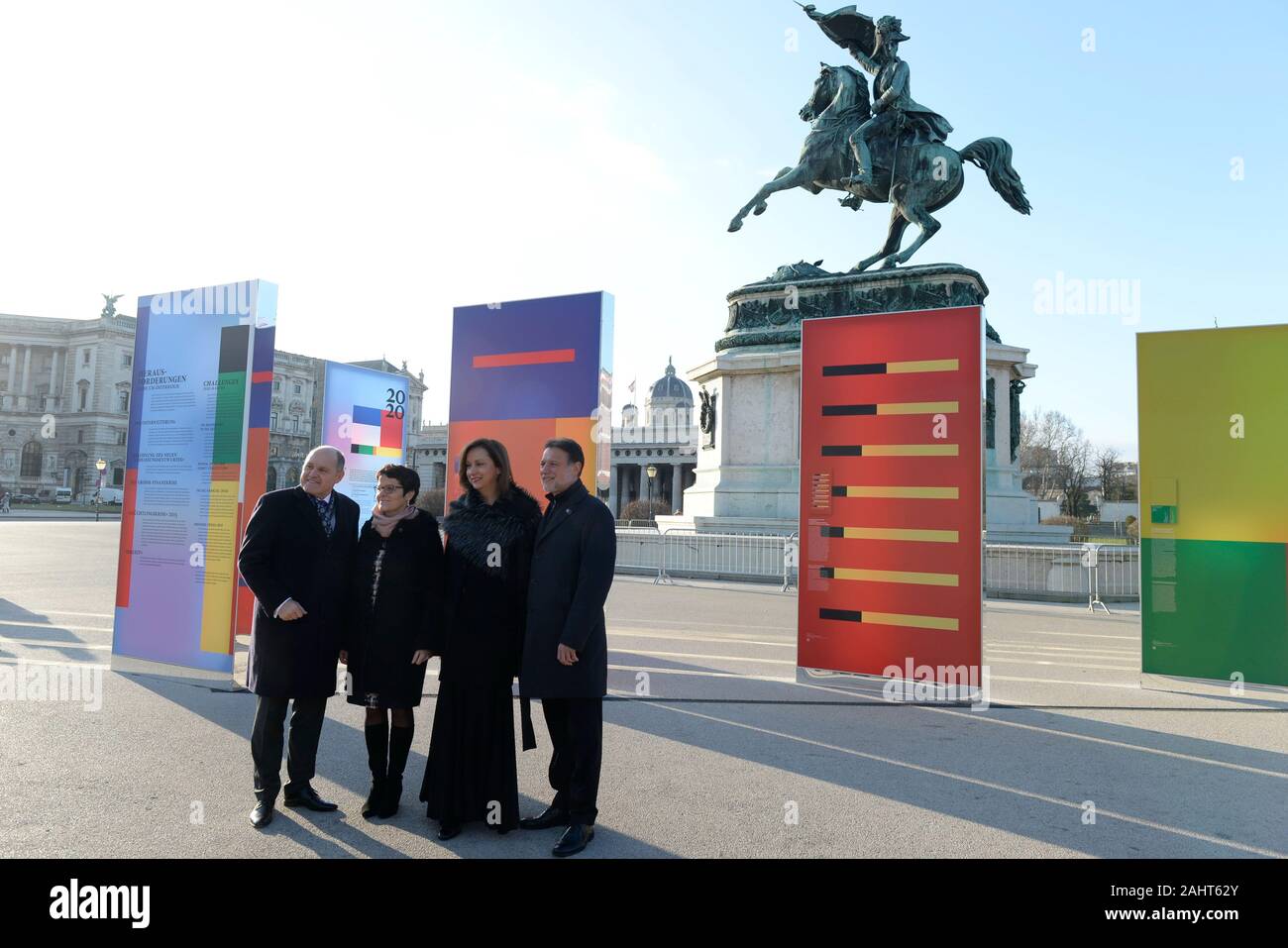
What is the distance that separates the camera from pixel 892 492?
7.95m

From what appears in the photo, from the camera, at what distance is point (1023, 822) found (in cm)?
439

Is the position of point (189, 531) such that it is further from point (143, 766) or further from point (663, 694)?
point (663, 694)

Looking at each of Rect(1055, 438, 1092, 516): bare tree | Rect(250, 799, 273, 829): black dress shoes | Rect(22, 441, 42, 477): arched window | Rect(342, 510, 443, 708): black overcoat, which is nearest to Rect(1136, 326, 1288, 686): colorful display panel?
Rect(342, 510, 443, 708): black overcoat

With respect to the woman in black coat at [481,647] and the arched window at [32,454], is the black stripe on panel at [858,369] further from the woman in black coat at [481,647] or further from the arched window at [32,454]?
the arched window at [32,454]

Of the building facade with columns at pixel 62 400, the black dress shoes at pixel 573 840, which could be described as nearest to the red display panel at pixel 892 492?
the black dress shoes at pixel 573 840

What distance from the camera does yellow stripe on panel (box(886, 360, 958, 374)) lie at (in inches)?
303

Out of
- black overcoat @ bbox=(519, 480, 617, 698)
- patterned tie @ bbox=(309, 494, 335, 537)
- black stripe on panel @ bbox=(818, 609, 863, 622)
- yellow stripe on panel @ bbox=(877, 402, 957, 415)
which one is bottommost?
black stripe on panel @ bbox=(818, 609, 863, 622)

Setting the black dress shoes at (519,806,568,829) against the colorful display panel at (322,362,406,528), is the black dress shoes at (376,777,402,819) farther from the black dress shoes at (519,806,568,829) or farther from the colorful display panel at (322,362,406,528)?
the colorful display panel at (322,362,406,528)

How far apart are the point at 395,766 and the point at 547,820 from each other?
2.81 ft

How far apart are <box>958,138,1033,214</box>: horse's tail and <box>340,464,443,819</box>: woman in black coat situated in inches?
721

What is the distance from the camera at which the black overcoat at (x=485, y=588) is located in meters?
4.30

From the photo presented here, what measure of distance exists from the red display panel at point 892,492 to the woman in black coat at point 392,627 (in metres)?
4.70
